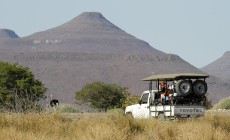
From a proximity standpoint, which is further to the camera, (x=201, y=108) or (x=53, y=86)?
(x=53, y=86)

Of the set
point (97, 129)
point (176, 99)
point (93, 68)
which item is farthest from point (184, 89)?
point (93, 68)

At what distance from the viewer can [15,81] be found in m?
55.3

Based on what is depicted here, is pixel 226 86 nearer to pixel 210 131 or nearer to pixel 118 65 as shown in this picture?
pixel 118 65

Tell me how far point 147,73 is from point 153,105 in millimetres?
143338

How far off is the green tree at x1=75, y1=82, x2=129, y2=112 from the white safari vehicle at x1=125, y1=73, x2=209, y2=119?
3212 cm

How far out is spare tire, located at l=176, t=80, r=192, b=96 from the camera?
88.5ft

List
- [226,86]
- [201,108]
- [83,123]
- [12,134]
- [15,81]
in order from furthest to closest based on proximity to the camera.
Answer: [226,86] → [15,81] → [201,108] → [83,123] → [12,134]

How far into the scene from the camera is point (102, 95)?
64750 millimetres

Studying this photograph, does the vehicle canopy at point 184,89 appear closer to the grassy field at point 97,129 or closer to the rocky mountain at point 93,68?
the grassy field at point 97,129

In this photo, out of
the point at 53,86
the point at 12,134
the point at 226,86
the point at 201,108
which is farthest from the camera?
the point at 226,86

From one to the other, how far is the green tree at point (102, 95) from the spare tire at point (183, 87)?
32.8 m

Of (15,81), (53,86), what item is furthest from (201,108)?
(53,86)

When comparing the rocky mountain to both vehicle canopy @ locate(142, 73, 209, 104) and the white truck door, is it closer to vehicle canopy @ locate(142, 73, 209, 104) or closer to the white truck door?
the white truck door

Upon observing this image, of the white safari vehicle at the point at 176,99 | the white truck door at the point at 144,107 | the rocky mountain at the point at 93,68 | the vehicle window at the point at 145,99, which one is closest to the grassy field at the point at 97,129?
the white safari vehicle at the point at 176,99
